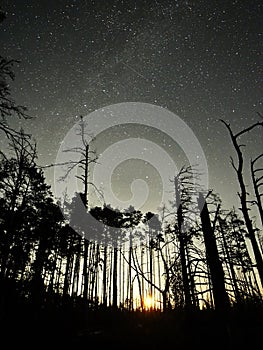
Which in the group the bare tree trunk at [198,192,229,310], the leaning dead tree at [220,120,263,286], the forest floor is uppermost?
the leaning dead tree at [220,120,263,286]

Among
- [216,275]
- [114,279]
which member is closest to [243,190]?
[216,275]

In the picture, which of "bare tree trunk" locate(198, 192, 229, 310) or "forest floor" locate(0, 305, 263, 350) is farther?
"forest floor" locate(0, 305, 263, 350)

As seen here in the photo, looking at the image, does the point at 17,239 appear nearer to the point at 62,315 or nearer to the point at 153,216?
the point at 62,315

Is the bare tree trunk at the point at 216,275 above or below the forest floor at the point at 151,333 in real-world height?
above

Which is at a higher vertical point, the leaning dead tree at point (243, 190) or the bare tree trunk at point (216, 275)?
the leaning dead tree at point (243, 190)

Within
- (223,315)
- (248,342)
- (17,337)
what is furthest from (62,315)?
(223,315)

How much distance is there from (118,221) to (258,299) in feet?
82.5

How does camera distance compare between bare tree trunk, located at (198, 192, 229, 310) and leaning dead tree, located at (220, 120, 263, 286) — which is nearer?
bare tree trunk, located at (198, 192, 229, 310)

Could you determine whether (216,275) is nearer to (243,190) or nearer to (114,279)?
(243,190)

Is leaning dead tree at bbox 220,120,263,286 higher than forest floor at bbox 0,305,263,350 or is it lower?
higher

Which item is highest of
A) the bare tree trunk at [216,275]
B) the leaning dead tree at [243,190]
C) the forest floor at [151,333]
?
the leaning dead tree at [243,190]

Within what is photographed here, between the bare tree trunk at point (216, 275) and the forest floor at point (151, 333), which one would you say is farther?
the forest floor at point (151, 333)

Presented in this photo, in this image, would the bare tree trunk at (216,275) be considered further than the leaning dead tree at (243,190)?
No

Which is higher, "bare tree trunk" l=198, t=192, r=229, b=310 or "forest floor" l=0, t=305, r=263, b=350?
"bare tree trunk" l=198, t=192, r=229, b=310
